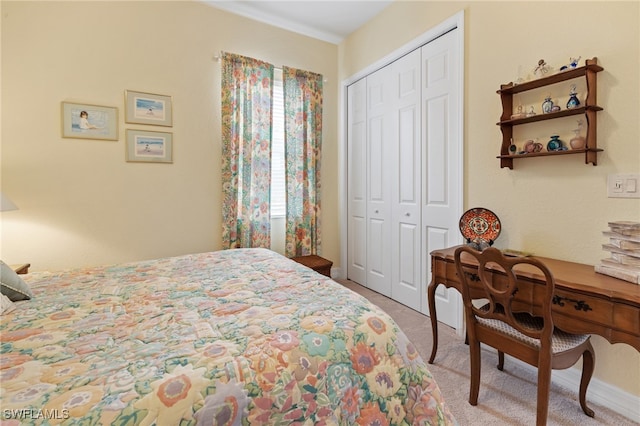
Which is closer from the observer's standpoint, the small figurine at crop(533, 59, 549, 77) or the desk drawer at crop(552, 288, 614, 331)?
the desk drawer at crop(552, 288, 614, 331)

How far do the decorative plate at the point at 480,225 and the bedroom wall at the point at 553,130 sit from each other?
0.11 meters

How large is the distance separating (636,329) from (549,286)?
33cm

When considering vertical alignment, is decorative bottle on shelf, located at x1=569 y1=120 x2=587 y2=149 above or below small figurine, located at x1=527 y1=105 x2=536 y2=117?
below

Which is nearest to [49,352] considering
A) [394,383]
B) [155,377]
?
[155,377]

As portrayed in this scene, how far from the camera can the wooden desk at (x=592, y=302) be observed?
1.22 metres

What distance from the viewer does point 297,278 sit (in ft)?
5.29

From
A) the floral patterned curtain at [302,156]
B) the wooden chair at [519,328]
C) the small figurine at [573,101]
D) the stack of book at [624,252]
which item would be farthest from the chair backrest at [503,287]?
the floral patterned curtain at [302,156]

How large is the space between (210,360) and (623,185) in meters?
2.14

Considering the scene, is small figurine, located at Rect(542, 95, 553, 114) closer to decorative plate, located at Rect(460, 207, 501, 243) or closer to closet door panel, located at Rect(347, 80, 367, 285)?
decorative plate, located at Rect(460, 207, 501, 243)

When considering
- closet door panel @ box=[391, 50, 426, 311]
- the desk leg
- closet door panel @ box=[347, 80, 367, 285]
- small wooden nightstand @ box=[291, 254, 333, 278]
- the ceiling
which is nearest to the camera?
the desk leg

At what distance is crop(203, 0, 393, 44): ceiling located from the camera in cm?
303

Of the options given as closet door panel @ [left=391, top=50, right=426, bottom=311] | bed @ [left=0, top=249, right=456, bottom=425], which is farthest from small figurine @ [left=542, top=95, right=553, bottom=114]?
bed @ [left=0, top=249, right=456, bottom=425]

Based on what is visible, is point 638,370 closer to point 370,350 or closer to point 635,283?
point 635,283

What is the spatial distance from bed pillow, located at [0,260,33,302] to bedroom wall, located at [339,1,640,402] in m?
2.78
